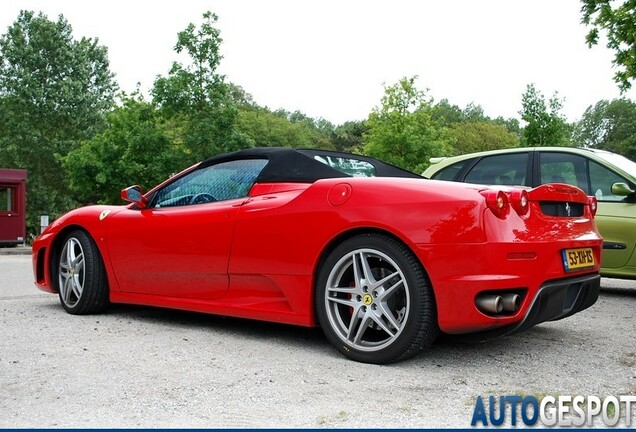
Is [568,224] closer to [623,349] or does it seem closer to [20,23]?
[623,349]

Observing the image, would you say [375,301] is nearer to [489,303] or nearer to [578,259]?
[489,303]

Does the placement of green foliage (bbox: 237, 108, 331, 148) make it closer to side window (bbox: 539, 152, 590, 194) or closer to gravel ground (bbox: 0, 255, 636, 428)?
side window (bbox: 539, 152, 590, 194)

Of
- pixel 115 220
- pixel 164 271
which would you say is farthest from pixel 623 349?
pixel 115 220

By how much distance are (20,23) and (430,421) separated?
49.4 meters

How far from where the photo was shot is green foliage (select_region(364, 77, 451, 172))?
3114cm

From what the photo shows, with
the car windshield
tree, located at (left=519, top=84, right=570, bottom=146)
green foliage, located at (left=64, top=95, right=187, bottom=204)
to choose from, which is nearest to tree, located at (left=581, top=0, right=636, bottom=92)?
tree, located at (left=519, top=84, right=570, bottom=146)

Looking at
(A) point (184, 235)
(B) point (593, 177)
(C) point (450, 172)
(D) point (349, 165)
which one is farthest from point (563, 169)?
(A) point (184, 235)

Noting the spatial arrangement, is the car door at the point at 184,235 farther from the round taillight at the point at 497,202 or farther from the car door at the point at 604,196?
the car door at the point at 604,196

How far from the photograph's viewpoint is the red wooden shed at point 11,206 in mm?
22312

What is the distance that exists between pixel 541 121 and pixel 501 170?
673 inches

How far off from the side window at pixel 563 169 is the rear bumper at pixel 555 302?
3.26 meters

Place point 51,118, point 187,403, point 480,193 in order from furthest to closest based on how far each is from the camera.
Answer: point 51,118 < point 480,193 < point 187,403

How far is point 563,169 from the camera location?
757 centimetres

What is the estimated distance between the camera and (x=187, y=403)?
3.18 meters
